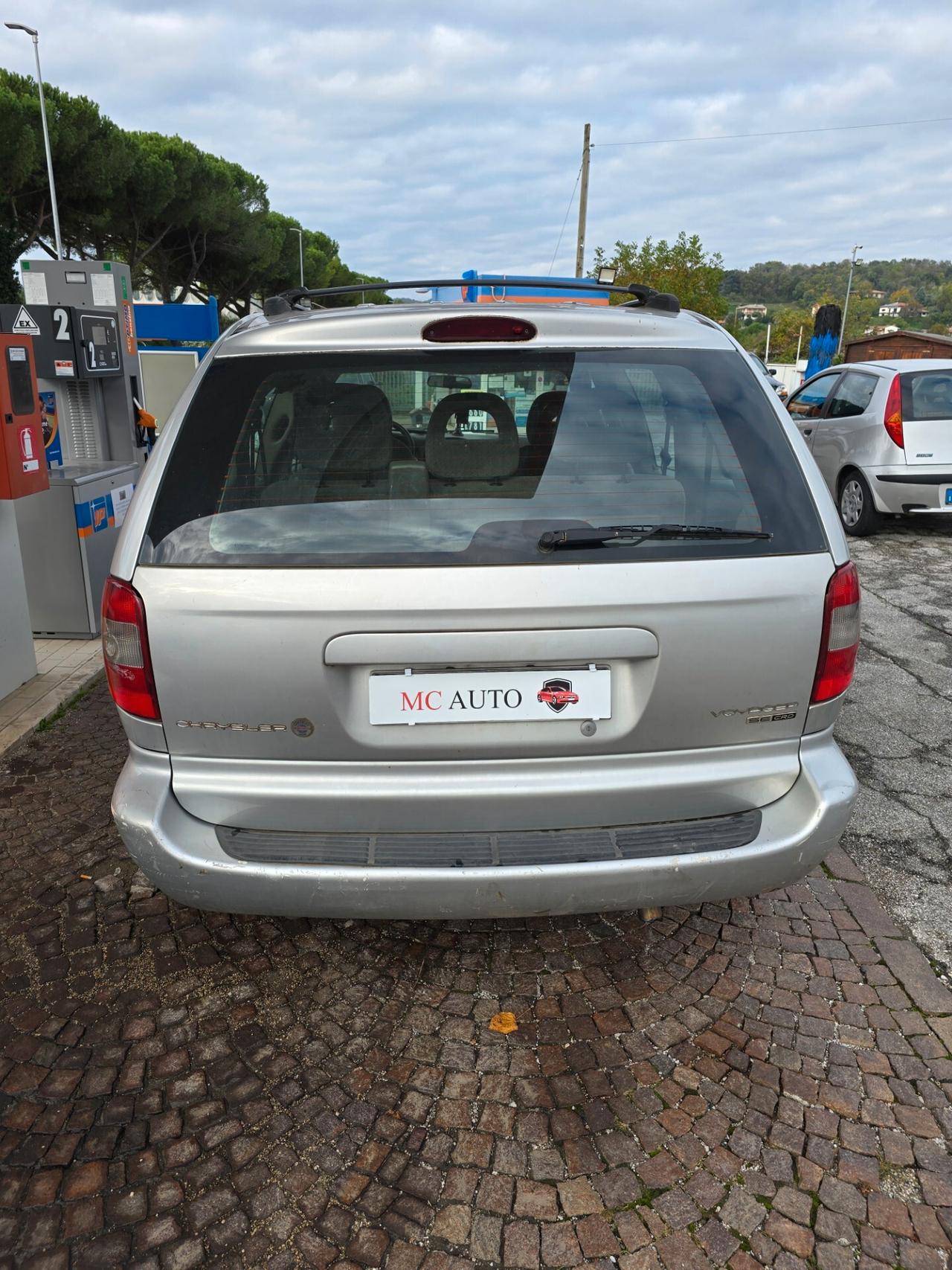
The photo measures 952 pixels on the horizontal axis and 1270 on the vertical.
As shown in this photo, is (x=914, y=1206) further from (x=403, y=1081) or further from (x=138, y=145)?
(x=138, y=145)

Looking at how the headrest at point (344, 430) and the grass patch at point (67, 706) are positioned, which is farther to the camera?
the grass patch at point (67, 706)

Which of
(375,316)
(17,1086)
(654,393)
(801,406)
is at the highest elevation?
(375,316)

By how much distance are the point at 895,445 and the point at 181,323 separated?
42.4 ft

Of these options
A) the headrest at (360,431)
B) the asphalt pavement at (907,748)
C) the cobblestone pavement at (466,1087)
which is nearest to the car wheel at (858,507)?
the asphalt pavement at (907,748)

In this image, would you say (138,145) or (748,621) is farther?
(138,145)

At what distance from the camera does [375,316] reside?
2211 millimetres

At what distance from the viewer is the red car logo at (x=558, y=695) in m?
2.00

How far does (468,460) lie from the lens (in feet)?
7.14

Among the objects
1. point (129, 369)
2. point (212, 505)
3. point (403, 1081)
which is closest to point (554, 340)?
point (212, 505)

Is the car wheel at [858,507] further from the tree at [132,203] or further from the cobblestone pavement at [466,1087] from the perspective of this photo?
the tree at [132,203]

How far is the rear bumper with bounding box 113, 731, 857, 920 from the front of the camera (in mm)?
2051

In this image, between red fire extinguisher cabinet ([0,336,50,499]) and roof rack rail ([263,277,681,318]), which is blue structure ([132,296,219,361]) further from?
roof rack rail ([263,277,681,318])

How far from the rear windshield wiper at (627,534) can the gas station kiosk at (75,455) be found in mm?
3462

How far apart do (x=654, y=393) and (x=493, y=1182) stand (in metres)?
1.85
